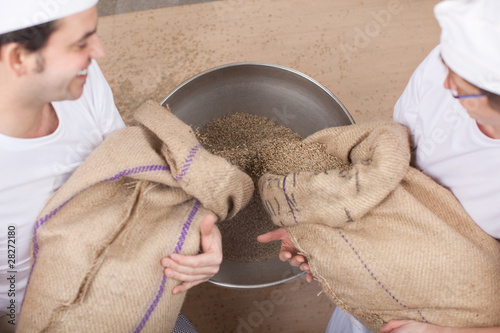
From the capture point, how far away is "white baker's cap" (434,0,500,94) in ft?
1.63

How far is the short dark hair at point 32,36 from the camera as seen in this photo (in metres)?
0.50

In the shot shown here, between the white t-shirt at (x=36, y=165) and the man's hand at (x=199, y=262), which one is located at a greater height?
the white t-shirt at (x=36, y=165)

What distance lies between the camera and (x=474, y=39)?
1.69 ft

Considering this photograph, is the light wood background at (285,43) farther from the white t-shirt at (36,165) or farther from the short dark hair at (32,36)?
the short dark hair at (32,36)

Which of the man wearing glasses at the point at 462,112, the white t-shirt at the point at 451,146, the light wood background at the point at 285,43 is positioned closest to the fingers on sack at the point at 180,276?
the man wearing glasses at the point at 462,112

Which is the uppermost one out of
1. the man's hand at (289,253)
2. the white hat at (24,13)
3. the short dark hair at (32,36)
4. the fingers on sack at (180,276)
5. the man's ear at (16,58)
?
the white hat at (24,13)

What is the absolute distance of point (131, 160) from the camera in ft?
2.08

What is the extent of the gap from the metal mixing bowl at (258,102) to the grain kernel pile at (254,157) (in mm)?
31

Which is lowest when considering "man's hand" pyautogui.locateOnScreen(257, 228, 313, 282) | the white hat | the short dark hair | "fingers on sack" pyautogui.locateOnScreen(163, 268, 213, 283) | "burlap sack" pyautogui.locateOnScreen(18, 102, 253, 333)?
"man's hand" pyautogui.locateOnScreen(257, 228, 313, 282)

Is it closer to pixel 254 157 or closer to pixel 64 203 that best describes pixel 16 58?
pixel 64 203

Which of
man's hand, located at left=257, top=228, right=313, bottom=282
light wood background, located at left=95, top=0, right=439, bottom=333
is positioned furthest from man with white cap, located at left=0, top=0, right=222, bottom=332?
light wood background, located at left=95, top=0, right=439, bottom=333

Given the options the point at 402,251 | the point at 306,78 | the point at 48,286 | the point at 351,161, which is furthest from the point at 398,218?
the point at 48,286

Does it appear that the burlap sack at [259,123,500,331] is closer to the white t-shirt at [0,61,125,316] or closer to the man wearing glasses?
the man wearing glasses

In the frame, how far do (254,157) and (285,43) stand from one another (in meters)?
0.69
